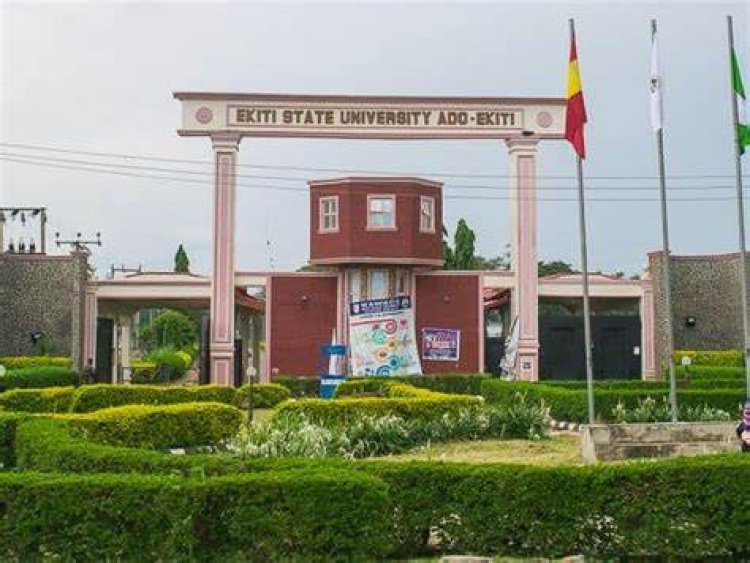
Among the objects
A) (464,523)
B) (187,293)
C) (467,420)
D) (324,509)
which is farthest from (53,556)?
(187,293)

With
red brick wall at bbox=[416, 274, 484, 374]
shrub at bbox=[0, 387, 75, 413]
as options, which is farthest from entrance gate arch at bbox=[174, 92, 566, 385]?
shrub at bbox=[0, 387, 75, 413]

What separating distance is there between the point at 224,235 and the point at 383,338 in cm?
606

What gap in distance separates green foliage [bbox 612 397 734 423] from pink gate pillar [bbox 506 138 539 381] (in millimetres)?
11981

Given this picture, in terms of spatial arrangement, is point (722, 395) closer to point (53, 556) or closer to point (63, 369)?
point (53, 556)

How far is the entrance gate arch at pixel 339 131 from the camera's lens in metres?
32.5

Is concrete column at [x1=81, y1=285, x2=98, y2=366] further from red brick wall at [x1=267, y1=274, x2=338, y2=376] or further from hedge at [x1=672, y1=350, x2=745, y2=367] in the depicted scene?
hedge at [x1=672, y1=350, x2=745, y2=367]

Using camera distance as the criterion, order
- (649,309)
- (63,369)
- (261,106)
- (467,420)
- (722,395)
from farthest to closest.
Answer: (649,309) < (261,106) < (63,369) < (722,395) < (467,420)

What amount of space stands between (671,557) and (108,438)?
10.7 m

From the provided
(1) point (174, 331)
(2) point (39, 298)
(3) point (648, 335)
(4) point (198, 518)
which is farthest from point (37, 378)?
(1) point (174, 331)

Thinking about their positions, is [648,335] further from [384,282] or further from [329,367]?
[329,367]

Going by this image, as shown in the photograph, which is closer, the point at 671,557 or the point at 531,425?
the point at 671,557

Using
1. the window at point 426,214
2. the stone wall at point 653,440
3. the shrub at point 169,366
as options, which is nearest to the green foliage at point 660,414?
the stone wall at point 653,440

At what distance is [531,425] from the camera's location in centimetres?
1866

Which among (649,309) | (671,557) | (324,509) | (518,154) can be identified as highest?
(518,154)
